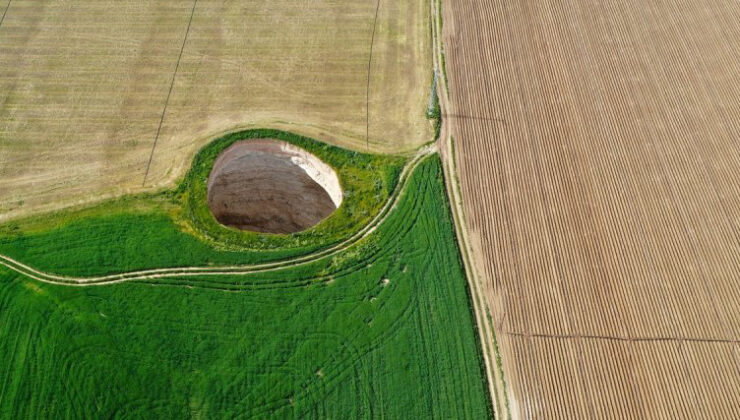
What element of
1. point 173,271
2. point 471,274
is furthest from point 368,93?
point 173,271

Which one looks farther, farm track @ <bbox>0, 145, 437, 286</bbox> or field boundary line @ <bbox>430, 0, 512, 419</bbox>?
farm track @ <bbox>0, 145, 437, 286</bbox>

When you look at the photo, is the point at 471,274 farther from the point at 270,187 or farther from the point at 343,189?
the point at 270,187

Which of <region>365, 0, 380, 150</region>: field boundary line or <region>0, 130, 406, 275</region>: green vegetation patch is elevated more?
<region>365, 0, 380, 150</region>: field boundary line

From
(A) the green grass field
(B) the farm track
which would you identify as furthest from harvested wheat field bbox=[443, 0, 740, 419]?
(B) the farm track

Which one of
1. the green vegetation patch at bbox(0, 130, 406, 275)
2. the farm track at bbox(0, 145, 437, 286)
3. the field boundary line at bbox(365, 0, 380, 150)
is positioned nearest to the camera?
the farm track at bbox(0, 145, 437, 286)

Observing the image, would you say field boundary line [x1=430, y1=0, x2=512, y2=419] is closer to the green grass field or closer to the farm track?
the green grass field

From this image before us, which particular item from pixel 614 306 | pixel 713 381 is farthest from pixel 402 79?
pixel 713 381

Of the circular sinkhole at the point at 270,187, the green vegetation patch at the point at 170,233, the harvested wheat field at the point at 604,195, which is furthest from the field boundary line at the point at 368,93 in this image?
the harvested wheat field at the point at 604,195
